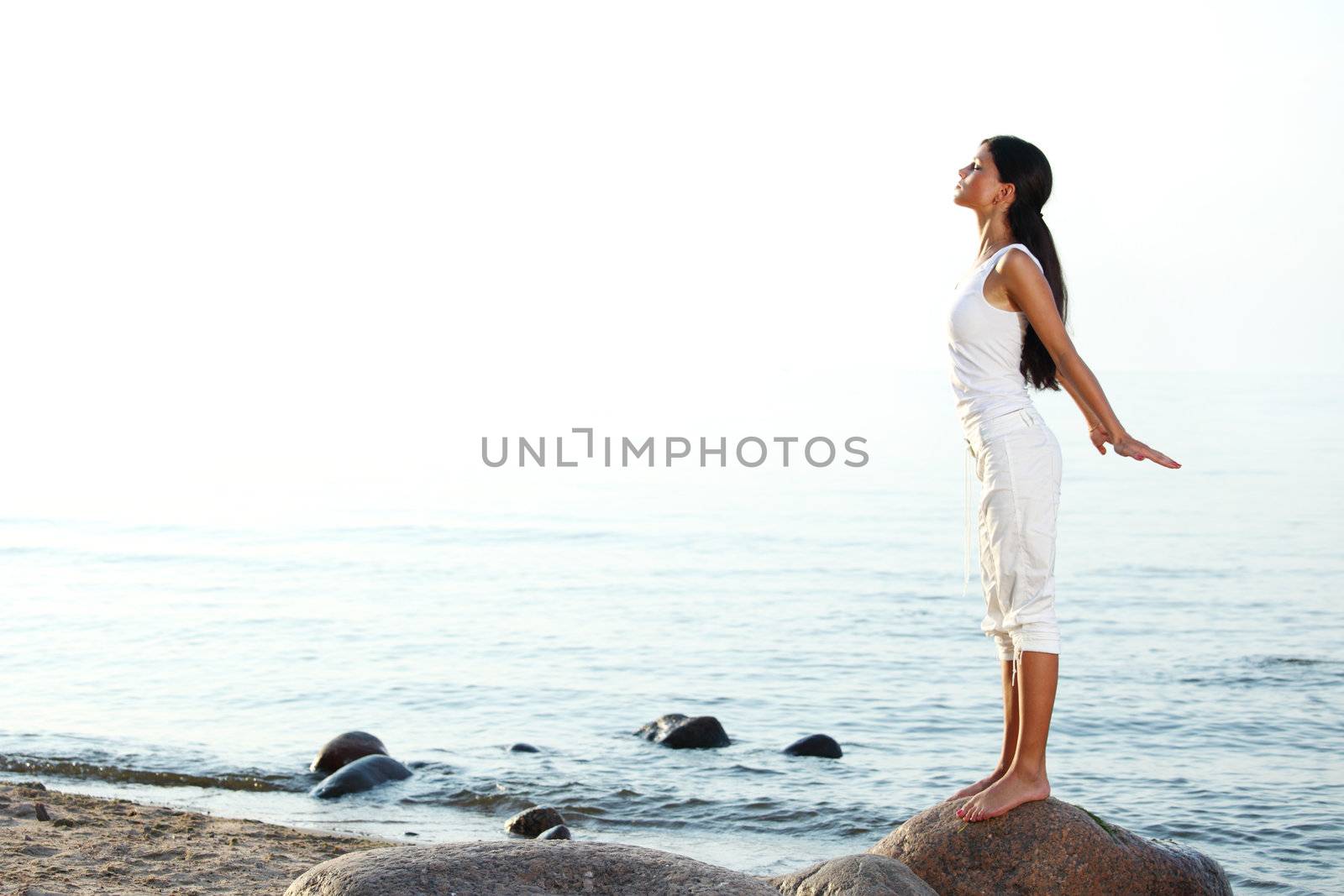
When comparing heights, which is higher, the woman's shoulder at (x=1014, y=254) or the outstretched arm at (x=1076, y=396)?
the woman's shoulder at (x=1014, y=254)

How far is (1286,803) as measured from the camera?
9.05 metres

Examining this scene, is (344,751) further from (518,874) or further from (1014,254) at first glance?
(1014,254)

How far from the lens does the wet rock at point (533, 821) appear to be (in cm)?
837

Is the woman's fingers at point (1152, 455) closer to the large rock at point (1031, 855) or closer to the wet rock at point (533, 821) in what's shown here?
the large rock at point (1031, 855)

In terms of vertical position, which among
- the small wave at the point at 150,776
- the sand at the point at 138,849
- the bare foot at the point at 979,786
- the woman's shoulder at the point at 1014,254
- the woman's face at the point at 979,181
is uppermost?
the woman's face at the point at 979,181

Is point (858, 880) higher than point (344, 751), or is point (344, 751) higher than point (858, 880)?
point (858, 880)

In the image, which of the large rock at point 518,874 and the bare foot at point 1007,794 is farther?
the bare foot at point 1007,794

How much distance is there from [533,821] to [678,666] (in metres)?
5.30

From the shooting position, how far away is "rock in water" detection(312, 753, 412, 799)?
30.0 ft

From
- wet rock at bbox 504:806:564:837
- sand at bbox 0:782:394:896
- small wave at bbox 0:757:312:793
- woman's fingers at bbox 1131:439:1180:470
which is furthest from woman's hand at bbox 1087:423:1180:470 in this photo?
small wave at bbox 0:757:312:793

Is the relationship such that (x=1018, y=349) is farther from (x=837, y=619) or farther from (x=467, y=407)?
(x=467, y=407)

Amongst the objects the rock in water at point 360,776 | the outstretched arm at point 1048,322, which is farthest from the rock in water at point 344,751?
the outstretched arm at point 1048,322

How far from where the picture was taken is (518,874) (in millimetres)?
4426

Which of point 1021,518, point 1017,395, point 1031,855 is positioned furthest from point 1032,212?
point 1031,855
